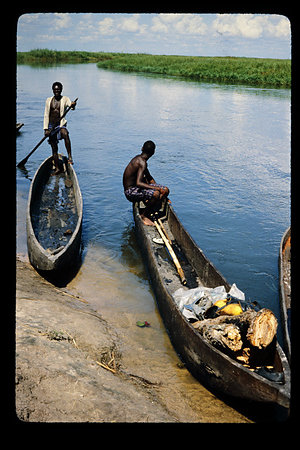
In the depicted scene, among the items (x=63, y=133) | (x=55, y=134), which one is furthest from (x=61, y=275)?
(x=55, y=134)

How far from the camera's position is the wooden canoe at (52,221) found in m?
4.80

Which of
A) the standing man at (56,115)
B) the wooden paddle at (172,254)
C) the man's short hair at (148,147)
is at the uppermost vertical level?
the standing man at (56,115)

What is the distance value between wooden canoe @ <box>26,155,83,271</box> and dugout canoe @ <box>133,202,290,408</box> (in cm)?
108

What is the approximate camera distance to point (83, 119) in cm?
1802

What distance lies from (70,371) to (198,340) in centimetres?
111

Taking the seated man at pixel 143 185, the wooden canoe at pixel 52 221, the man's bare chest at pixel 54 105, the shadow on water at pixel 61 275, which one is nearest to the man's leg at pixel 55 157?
the wooden canoe at pixel 52 221

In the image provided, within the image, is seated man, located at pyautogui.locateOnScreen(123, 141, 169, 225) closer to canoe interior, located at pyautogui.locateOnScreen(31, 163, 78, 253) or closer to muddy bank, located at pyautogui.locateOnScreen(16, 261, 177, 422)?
canoe interior, located at pyautogui.locateOnScreen(31, 163, 78, 253)

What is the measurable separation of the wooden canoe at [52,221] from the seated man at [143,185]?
90cm

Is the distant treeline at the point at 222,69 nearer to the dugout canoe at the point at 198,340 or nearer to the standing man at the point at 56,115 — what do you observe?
the standing man at the point at 56,115

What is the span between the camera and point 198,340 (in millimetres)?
3365

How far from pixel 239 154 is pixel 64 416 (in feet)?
38.9
